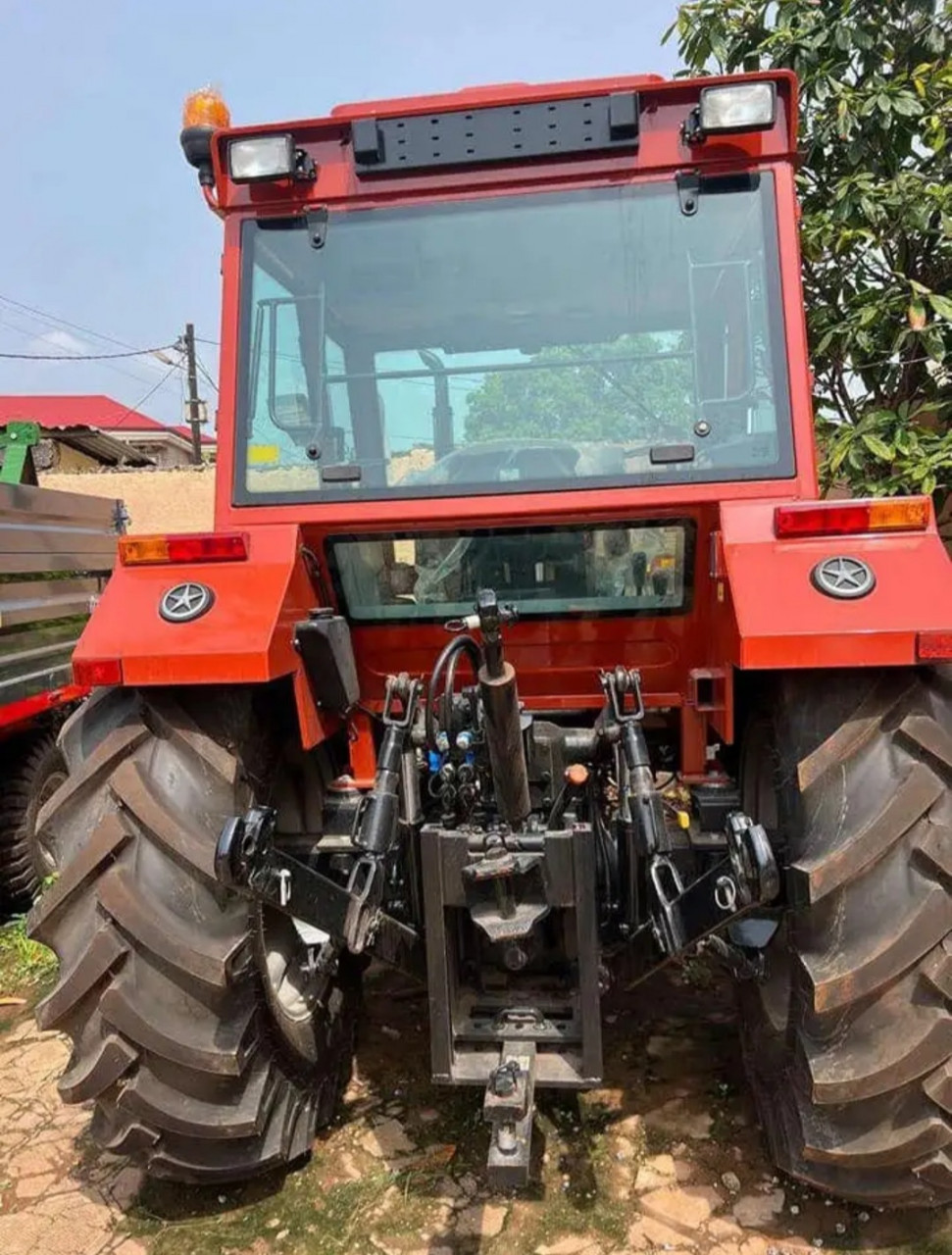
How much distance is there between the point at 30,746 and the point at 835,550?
3767mm

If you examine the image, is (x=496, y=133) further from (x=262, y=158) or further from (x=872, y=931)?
(x=872, y=931)

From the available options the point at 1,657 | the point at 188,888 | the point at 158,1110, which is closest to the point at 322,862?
the point at 188,888

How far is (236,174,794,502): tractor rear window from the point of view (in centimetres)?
246

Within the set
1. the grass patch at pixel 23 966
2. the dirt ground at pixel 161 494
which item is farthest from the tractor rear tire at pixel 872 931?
the dirt ground at pixel 161 494

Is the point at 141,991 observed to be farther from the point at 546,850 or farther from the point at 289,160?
the point at 289,160

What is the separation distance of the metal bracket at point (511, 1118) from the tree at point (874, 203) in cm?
394

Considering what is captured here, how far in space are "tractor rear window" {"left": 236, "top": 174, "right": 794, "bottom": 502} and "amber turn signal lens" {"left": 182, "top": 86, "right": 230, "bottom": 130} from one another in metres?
0.31

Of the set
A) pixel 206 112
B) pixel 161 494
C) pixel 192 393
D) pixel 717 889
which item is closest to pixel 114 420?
pixel 192 393

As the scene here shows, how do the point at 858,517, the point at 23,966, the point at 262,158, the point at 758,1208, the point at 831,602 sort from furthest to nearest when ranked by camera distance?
the point at 23,966
the point at 262,158
the point at 758,1208
the point at 858,517
the point at 831,602

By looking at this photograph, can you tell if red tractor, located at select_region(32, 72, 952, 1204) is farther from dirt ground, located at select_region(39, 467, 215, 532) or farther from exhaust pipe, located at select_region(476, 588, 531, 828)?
dirt ground, located at select_region(39, 467, 215, 532)

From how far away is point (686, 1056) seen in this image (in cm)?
293

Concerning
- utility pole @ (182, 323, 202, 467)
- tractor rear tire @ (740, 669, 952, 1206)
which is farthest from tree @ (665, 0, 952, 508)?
utility pole @ (182, 323, 202, 467)

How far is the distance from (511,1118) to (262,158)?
2330mm

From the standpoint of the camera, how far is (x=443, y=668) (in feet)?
7.64
